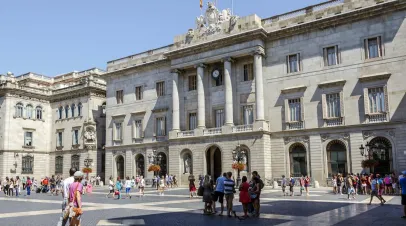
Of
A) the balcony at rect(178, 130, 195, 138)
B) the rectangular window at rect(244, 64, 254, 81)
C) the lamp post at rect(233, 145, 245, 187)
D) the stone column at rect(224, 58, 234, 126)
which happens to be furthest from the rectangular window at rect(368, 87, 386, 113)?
the balcony at rect(178, 130, 195, 138)

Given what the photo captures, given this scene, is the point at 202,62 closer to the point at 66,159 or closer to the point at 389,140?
the point at 389,140

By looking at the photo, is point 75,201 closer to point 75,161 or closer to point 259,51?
point 259,51

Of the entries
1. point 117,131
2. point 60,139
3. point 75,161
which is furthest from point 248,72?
point 60,139

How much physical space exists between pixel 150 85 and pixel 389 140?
27.0 metres

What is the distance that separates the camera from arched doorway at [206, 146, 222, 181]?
4197cm

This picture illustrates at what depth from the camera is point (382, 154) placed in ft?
108

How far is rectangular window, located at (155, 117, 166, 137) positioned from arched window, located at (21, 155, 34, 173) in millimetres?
21483

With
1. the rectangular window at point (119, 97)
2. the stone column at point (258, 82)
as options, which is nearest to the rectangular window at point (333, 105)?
the stone column at point (258, 82)

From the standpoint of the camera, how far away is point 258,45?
127ft

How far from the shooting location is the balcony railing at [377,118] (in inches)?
1294

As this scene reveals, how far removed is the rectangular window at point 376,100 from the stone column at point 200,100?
16.2 metres

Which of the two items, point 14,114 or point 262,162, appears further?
point 14,114

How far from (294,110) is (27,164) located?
38.6 m

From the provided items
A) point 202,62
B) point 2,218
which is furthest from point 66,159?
point 2,218
